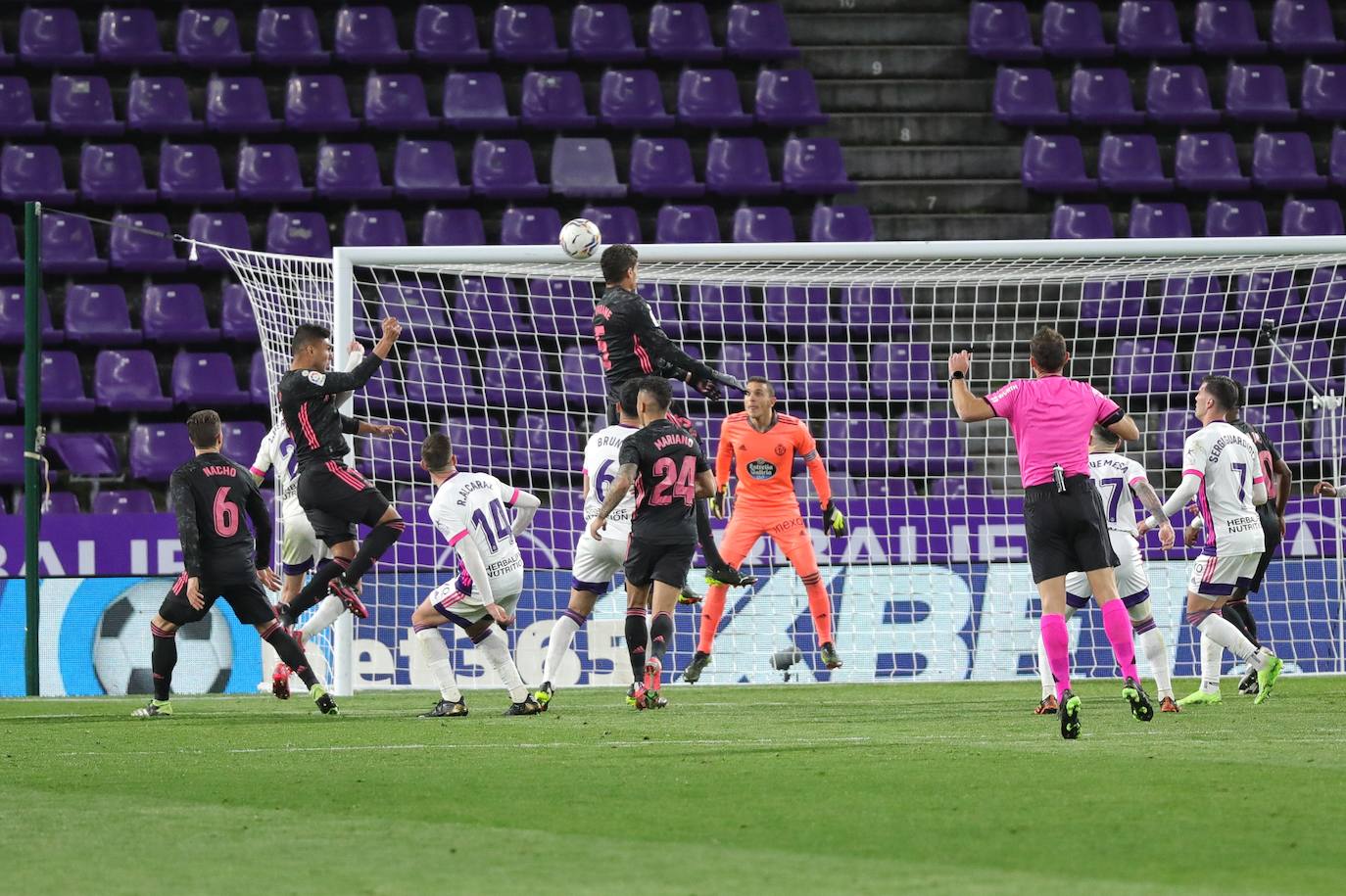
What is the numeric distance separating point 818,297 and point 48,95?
8.76 m

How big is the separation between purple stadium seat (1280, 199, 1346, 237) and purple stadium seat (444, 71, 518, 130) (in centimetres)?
809

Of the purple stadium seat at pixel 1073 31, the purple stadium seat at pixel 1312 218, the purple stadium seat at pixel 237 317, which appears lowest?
the purple stadium seat at pixel 237 317

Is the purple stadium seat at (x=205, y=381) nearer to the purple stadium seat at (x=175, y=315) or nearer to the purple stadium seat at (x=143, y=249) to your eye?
the purple stadium seat at (x=175, y=315)

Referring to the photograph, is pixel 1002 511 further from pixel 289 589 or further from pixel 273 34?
pixel 273 34

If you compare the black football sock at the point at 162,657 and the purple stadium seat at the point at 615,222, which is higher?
the purple stadium seat at the point at 615,222

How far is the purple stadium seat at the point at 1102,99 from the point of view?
20250mm

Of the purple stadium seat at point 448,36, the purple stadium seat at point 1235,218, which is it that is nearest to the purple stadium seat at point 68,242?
the purple stadium seat at point 448,36

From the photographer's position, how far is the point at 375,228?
18984 mm

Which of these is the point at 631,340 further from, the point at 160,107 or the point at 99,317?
the point at 160,107

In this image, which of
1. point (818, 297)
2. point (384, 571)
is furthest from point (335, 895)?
point (818, 297)

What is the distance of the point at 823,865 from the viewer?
190 inches

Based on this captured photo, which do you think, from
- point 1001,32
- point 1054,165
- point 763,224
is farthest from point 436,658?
point 1001,32

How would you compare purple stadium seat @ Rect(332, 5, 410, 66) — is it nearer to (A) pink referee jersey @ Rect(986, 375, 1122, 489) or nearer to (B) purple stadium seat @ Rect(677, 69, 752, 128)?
(B) purple stadium seat @ Rect(677, 69, 752, 128)

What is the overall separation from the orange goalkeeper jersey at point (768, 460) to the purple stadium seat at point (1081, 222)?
6.52m
